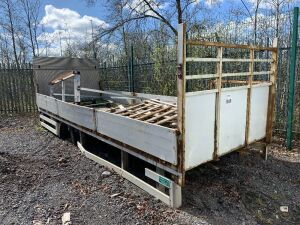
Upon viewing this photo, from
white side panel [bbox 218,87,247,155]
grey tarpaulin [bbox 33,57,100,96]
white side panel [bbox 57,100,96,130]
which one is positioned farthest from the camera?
grey tarpaulin [bbox 33,57,100,96]

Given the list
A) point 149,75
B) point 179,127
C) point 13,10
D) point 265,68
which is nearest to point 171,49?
point 149,75

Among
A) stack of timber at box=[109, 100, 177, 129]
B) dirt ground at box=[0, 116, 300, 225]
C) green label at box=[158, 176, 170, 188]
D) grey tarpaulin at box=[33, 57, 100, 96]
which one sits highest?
grey tarpaulin at box=[33, 57, 100, 96]

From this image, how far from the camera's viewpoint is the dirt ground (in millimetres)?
2893

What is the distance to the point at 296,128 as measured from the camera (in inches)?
200

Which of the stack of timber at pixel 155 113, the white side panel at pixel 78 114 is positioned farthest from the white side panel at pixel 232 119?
the white side panel at pixel 78 114

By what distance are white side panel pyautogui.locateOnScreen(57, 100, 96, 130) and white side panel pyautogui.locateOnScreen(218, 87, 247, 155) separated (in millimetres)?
2030

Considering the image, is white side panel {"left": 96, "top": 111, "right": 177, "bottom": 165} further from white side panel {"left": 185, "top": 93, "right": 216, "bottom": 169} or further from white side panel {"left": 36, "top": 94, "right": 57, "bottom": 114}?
white side panel {"left": 36, "top": 94, "right": 57, "bottom": 114}

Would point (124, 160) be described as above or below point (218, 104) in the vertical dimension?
below

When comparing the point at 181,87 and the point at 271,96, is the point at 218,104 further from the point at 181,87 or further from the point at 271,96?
the point at 271,96

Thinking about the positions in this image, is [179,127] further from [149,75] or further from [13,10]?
[13,10]

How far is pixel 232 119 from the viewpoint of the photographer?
358 cm

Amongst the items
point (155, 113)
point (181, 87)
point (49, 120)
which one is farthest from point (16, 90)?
point (181, 87)

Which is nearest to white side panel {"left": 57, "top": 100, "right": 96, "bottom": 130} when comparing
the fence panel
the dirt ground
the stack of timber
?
the stack of timber

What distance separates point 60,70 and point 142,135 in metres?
5.54
